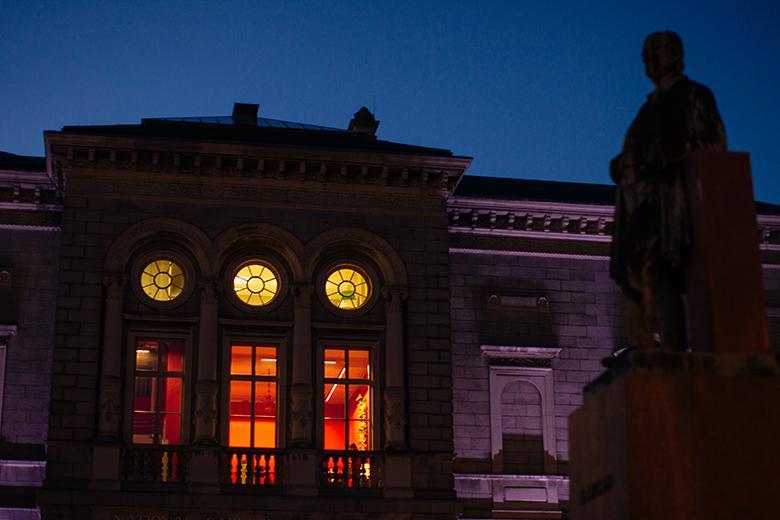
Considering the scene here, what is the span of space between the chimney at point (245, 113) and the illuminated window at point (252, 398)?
8288 mm

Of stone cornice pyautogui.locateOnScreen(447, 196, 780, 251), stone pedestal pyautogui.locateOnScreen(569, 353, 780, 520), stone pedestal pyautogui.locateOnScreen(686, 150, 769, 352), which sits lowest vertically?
stone pedestal pyautogui.locateOnScreen(569, 353, 780, 520)

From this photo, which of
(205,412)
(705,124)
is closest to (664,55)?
(705,124)

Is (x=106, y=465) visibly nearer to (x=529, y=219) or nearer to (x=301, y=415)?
(x=301, y=415)

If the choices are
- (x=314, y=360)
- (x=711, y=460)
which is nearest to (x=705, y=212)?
(x=711, y=460)

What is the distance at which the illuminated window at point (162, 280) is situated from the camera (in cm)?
2666

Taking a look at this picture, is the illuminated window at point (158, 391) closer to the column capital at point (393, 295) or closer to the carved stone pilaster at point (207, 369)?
the carved stone pilaster at point (207, 369)

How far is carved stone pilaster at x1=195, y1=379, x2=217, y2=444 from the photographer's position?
2556 centimetres

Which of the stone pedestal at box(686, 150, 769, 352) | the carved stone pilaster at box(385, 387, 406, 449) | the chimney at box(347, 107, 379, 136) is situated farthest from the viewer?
the chimney at box(347, 107, 379, 136)

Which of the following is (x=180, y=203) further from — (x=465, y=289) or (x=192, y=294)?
(x=465, y=289)

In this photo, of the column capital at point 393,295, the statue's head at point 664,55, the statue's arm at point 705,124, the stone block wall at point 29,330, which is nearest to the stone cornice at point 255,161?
the stone block wall at point 29,330

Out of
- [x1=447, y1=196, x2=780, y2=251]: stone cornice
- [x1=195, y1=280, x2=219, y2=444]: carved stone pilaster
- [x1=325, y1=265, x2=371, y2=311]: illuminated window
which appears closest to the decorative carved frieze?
[x1=447, y1=196, x2=780, y2=251]: stone cornice

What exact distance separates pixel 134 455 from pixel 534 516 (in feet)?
26.8

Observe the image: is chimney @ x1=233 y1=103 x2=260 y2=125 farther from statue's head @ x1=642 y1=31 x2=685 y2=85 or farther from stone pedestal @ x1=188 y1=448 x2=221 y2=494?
statue's head @ x1=642 y1=31 x2=685 y2=85

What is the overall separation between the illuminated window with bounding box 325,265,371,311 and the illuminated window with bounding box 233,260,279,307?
3.70 ft
